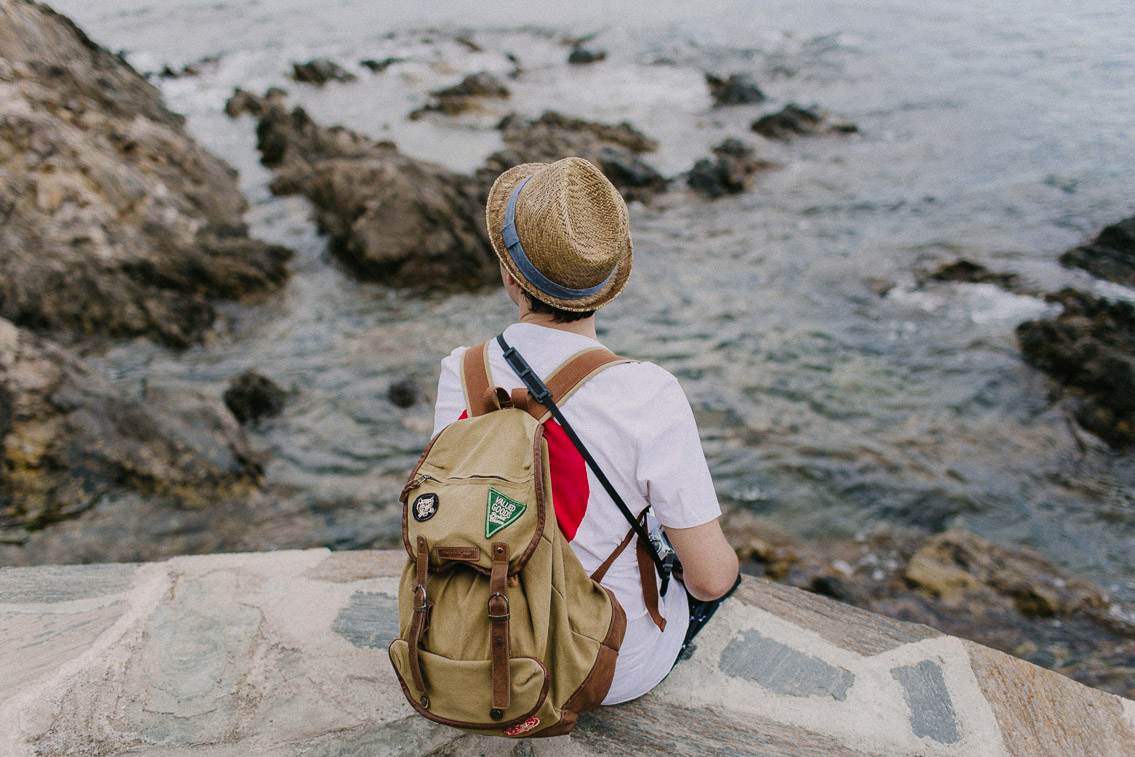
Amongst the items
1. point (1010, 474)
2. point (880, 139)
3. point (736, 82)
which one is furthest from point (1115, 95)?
point (1010, 474)

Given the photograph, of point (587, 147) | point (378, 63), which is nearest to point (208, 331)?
point (587, 147)

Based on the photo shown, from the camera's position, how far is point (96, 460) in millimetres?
4332

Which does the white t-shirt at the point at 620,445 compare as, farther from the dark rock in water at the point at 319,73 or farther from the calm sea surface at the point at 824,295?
the dark rock in water at the point at 319,73

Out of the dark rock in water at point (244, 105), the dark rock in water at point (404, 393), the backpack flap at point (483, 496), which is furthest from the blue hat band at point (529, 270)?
the dark rock in water at point (244, 105)

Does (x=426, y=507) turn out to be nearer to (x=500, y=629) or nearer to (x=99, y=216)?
(x=500, y=629)

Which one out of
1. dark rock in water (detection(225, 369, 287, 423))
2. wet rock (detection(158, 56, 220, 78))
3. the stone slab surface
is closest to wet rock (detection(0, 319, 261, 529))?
dark rock in water (detection(225, 369, 287, 423))

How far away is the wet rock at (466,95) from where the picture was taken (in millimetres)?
18109

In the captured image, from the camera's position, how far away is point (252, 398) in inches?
239

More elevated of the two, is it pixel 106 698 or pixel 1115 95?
pixel 106 698

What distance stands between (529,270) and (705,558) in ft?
3.00

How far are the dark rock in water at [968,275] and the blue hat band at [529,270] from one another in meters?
8.81

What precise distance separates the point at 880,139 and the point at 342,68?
18481 mm

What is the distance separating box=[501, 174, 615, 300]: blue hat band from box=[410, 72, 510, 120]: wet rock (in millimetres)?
17845

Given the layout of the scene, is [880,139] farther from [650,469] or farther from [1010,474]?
[650,469]
